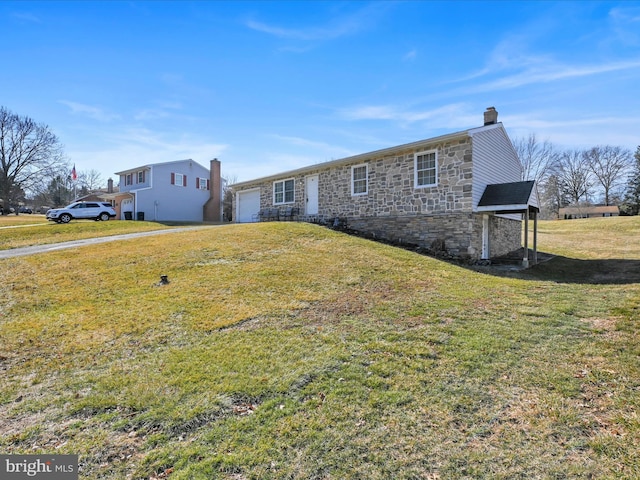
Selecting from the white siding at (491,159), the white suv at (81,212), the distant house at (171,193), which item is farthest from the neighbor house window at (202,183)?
the white siding at (491,159)

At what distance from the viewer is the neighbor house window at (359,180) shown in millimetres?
16391

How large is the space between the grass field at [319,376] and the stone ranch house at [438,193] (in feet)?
16.2

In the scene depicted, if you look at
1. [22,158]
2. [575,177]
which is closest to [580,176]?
[575,177]

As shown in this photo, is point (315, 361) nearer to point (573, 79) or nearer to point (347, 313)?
point (347, 313)

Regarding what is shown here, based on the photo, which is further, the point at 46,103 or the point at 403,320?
the point at 46,103

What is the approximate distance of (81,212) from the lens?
2478cm

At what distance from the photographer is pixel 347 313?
242 inches

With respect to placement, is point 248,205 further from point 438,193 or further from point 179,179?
point 438,193

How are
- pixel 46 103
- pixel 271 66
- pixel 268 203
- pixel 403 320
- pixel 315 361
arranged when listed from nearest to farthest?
1. pixel 315 361
2. pixel 403 320
3. pixel 271 66
4. pixel 46 103
5. pixel 268 203

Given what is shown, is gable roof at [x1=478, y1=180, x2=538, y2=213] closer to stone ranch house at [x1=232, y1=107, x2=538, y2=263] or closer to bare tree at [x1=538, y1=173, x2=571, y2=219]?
stone ranch house at [x1=232, y1=107, x2=538, y2=263]

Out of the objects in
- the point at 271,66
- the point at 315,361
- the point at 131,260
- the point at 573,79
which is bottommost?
the point at 315,361

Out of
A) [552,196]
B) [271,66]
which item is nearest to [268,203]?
[271,66]

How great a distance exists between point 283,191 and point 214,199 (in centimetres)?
1554

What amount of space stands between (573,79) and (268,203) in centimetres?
1589
